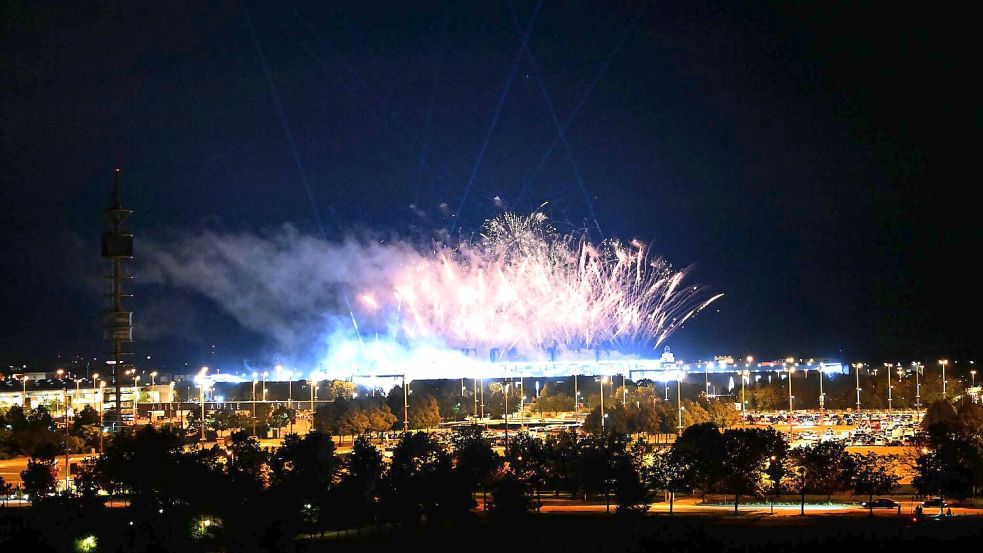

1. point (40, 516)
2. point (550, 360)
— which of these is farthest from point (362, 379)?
point (40, 516)

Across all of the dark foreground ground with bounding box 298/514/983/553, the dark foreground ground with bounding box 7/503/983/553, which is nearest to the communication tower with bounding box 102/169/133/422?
the dark foreground ground with bounding box 7/503/983/553

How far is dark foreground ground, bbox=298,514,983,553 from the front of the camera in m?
19.2

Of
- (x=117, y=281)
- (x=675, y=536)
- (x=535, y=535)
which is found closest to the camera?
(x=675, y=536)

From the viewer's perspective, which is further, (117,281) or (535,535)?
(117,281)

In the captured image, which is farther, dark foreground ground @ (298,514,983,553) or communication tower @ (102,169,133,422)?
communication tower @ (102,169,133,422)

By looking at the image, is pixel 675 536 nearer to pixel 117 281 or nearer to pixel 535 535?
pixel 535 535

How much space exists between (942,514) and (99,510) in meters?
16.7

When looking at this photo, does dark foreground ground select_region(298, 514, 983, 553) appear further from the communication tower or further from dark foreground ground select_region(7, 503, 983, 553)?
the communication tower

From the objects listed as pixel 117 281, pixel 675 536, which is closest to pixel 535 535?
pixel 675 536

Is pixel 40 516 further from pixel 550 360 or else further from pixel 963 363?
pixel 963 363

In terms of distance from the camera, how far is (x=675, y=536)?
774 inches

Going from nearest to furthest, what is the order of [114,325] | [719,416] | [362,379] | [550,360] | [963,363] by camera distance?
1. [114,325]
2. [719,416]
3. [362,379]
4. [550,360]
5. [963,363]

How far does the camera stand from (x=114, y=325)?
1278 inches

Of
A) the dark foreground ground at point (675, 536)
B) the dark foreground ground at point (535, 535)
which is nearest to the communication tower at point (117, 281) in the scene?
the dark foreground ground at point (535, 535)
